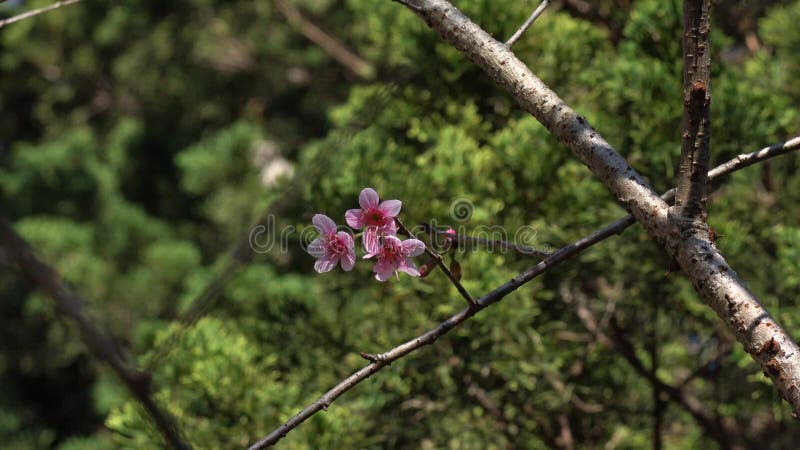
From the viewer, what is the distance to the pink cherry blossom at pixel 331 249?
0.96m

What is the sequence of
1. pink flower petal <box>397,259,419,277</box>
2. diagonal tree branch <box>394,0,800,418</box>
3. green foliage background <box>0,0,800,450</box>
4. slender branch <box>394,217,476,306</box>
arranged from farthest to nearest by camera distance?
green foliage background <box>0,0,800,450</box>
pink flower petal <box>397,259,419,277</box>
slender branch <box>394,217,476,306</box>
diagonal tree branch <box>394,0,800,418</box>

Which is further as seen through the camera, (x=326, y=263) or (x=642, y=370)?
(x=642, y=370)

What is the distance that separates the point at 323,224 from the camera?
952 mm

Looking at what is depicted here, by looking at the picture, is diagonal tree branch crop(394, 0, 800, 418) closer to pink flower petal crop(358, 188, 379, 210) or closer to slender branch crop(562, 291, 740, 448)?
pink flower petal crop(358, 188, 379, 210)

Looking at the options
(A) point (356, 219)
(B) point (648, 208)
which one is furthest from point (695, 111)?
(A) point (356, 219)

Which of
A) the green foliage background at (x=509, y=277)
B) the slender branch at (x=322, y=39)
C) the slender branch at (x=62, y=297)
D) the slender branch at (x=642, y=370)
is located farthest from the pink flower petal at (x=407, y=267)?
the slender branch at (x=322, y=39)

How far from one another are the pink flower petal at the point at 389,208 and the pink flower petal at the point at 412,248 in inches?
1.5

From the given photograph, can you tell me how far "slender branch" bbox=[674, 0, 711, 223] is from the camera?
2.49ft

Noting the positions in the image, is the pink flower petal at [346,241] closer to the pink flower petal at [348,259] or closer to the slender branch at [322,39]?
the pink flower petal at [348,259]

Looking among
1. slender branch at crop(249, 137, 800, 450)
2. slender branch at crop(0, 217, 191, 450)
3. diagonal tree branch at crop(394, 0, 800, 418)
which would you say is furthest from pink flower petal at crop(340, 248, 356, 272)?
slender branch at crop(0, 217, 191, 450)

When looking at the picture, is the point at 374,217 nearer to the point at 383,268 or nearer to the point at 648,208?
the point at 383,268

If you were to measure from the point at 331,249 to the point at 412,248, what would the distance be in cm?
11

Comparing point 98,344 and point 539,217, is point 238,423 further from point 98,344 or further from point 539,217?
point 98,344

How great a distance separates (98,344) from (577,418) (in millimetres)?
1410
